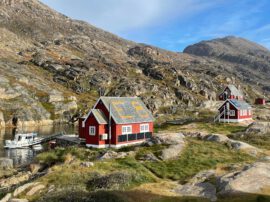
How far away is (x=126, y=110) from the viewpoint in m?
59.7

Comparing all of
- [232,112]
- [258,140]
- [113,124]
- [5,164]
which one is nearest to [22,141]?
[5,164]

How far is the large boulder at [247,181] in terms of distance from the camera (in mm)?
28391

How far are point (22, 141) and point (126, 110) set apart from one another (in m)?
43.1

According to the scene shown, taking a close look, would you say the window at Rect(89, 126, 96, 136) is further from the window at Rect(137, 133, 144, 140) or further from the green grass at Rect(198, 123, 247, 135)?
the green grass at Rect(198, 123, 247, 135)

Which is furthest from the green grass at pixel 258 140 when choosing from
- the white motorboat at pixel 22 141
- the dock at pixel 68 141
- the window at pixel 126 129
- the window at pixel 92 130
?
the white motorboat at pixel 22 141

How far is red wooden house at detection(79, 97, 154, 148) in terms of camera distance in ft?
182

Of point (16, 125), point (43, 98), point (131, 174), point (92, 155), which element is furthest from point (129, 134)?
point (43, 98)

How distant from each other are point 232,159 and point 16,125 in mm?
108823

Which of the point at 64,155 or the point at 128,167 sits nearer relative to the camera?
the point at 128,167

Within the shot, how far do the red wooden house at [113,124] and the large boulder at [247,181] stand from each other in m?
26.9

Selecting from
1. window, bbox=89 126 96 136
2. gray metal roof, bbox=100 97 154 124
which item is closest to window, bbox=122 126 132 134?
gray metal roof, bbox=100 97 154 124

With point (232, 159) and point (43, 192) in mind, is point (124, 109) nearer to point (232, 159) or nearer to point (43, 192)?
point (232, 159)

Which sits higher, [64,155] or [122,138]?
[122,138]

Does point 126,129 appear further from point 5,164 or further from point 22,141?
point 22,141
